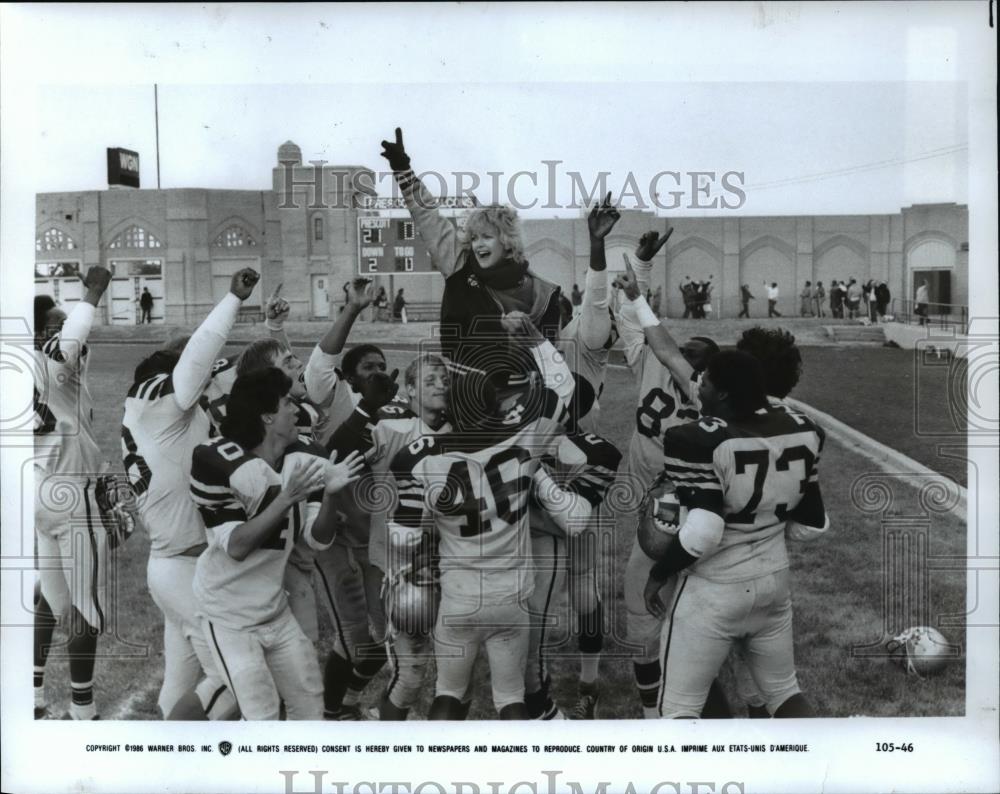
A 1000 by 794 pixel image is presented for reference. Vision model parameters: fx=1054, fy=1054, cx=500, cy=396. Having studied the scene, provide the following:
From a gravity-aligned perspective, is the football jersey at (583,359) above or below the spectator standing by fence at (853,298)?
below

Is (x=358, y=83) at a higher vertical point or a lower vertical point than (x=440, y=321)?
higher

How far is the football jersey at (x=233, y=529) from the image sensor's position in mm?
3438

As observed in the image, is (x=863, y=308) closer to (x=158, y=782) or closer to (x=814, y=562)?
(x=814, y=562)

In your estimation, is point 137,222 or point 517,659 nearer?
point 517,659

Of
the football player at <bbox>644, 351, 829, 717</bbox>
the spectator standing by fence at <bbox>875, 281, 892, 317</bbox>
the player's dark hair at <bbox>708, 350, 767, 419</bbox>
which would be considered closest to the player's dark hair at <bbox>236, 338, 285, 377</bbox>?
the football player at <bbox>644, 351, 829, 717</bbox>

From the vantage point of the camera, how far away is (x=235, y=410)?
348 centimetres

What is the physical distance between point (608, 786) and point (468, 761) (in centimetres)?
50

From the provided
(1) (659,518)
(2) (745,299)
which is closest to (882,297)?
(2) (745,299)

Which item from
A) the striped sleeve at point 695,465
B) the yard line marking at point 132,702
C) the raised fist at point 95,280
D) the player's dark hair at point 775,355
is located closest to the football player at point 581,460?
the striped sleeve at point 695,465

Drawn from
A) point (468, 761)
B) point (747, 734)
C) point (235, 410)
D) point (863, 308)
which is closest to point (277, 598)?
point (235, 410)

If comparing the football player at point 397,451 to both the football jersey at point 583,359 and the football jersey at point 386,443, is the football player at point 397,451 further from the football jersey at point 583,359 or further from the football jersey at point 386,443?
the football jersey at point 583,359

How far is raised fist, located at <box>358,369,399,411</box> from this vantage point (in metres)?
3.72

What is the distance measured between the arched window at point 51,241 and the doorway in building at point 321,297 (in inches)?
36.6
